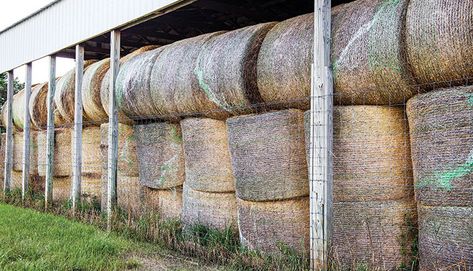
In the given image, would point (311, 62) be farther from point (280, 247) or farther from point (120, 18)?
point (120, 18)

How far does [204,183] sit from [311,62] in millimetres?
2038

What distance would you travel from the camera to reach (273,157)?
5.32 meters

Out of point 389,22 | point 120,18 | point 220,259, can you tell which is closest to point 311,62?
point 389,22

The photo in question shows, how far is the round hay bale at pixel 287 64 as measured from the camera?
17.1 ft

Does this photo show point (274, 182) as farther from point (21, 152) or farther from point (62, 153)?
point (21, 152)

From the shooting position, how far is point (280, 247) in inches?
203

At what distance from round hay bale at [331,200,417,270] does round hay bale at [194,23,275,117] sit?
5.75ft

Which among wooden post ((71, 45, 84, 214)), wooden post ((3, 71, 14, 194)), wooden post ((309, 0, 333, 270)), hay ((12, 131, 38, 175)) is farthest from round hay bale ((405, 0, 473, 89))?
wooden post ((3, 71, 14, 194))

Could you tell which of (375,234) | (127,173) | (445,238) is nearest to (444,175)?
(445,238)

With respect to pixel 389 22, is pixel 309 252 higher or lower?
lower

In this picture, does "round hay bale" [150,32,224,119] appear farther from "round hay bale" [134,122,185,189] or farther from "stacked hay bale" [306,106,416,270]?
"stacked hay bale" [306,106,416,270]

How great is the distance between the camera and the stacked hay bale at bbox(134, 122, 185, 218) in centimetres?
698

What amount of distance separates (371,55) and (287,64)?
0.99 m

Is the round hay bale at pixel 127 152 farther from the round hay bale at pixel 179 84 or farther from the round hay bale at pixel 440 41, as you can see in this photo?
the round hay bale at pixel 440 41
